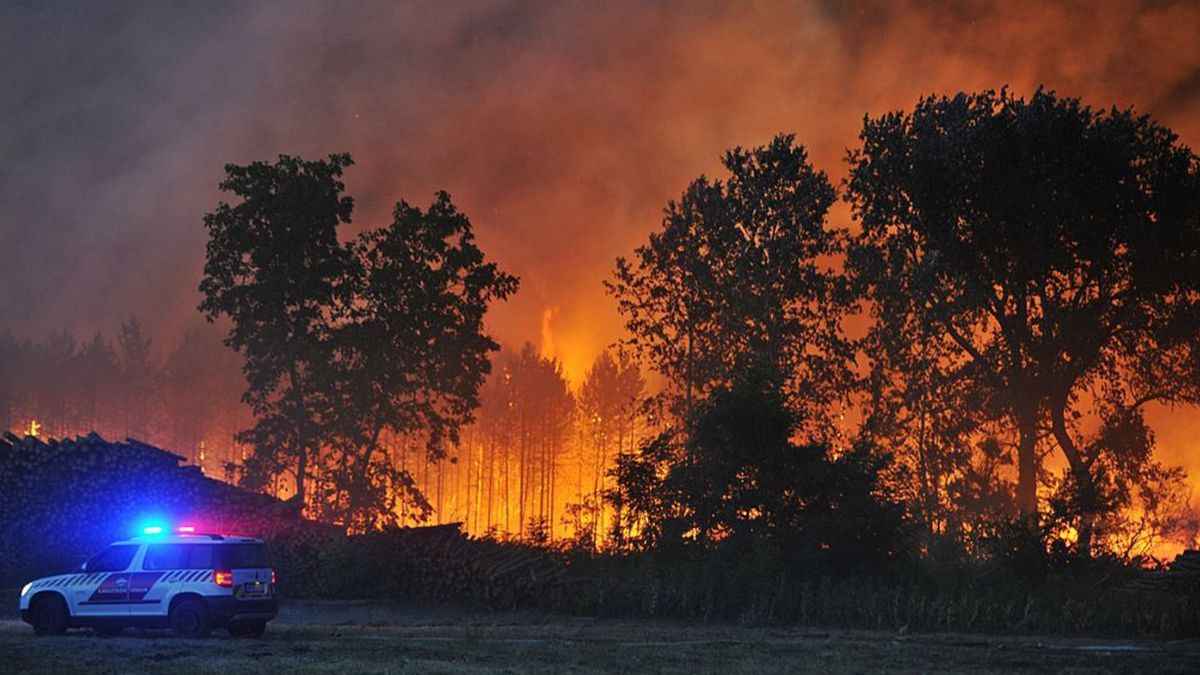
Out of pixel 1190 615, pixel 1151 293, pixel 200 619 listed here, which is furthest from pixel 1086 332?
pixel 200 619

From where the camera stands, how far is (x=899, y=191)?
4719 centimetres

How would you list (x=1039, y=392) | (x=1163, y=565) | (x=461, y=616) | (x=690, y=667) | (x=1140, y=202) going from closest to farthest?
1. (x=690, y=667)
2. (x=461, y=616)
3. (x=1163, y=565)
4. (x=1140, y=202)
5. (x=1039, y=392)

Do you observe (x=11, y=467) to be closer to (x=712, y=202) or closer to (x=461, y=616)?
(x=461, y=616)

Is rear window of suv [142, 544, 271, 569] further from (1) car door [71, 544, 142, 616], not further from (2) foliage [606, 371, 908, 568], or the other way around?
(2) foliage [606, 371, 908, 568]

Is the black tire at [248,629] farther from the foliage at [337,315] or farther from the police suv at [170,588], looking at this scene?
the foliage at [337,315]

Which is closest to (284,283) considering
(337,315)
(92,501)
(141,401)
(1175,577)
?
(337,315)

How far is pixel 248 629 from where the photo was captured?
24.5 m

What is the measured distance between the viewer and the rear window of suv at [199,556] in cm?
→ 2370

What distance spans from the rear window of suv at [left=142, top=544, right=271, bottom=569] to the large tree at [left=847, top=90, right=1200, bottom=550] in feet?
104

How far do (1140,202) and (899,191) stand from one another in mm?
9193

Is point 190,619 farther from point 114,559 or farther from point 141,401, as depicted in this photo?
point 141,401

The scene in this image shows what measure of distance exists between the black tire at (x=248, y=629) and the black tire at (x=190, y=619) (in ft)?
1.95

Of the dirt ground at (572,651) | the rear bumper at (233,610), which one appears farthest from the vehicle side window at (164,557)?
the dirt ground at (572,651)

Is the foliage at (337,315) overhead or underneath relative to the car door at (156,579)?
overhead
